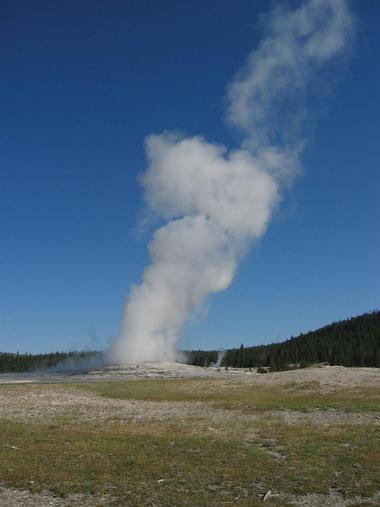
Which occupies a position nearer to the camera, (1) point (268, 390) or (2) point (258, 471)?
(2) point (258, 471)

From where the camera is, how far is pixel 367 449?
2509 cm

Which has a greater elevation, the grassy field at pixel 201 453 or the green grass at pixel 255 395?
the green grass at pixel 255 395

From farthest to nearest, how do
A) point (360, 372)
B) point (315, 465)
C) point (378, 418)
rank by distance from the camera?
point (360, 372) < point (378, 418) < point (315, 465)

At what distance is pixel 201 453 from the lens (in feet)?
82.0

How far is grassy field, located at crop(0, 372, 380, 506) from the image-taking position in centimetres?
1792

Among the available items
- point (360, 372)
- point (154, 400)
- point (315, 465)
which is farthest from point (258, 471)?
point (360, 372)

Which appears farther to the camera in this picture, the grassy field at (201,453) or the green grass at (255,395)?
the green grass at (255,395)

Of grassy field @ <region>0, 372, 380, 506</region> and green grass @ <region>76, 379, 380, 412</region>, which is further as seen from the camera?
green grass @ <region>76, 379, 380, 412</region>

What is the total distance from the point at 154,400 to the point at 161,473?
36.0 meters

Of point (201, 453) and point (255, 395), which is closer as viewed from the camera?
point (201, 453)

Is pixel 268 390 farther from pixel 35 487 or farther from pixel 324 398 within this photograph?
pixel 35 487

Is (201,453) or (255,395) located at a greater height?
(255,395)

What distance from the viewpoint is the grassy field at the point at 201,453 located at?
706 inches

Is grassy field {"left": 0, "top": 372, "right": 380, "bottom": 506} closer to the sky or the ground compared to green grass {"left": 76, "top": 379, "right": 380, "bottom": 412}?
closer to the ground
